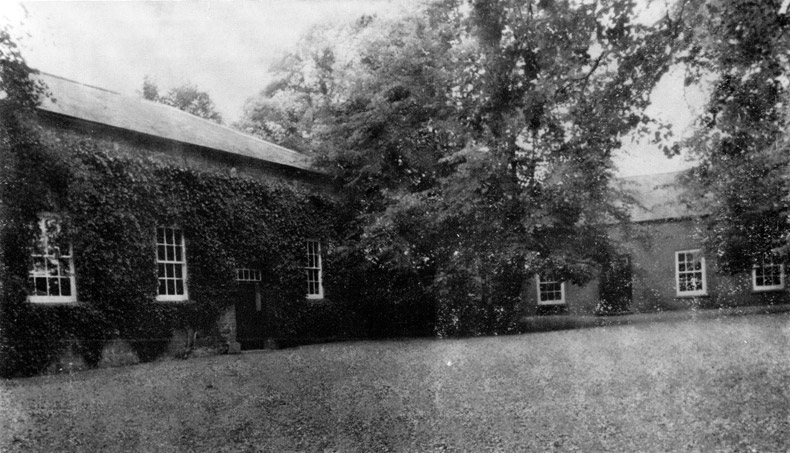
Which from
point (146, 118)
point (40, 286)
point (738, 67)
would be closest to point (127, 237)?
point (40, 286)

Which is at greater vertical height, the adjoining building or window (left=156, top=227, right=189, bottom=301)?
window (left=156, top=227, right=189, bottom=301)

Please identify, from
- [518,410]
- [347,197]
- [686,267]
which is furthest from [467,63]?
[686,267]

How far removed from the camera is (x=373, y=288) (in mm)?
19312

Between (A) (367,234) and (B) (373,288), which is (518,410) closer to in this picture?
(A) (367,234)

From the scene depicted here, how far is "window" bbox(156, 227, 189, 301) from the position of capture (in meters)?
14.1

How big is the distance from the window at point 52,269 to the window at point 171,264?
214cm

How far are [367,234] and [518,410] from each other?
35.5ft

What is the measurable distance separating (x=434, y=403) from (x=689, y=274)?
866 inches

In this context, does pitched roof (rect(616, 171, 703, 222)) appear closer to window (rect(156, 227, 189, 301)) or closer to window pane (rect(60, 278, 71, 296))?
window (rect(156, 227, 189, 301))

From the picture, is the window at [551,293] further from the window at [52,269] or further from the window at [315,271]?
the window at [52,269]

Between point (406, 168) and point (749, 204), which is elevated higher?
point (406, 168)

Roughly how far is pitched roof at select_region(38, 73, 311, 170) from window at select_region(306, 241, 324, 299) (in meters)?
2.48

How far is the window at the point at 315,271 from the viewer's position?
60.3ft

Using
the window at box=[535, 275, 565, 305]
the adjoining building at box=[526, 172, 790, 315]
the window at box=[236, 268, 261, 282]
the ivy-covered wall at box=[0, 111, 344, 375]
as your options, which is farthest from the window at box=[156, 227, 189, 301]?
the window at box=[535, 275, 565, 305]
